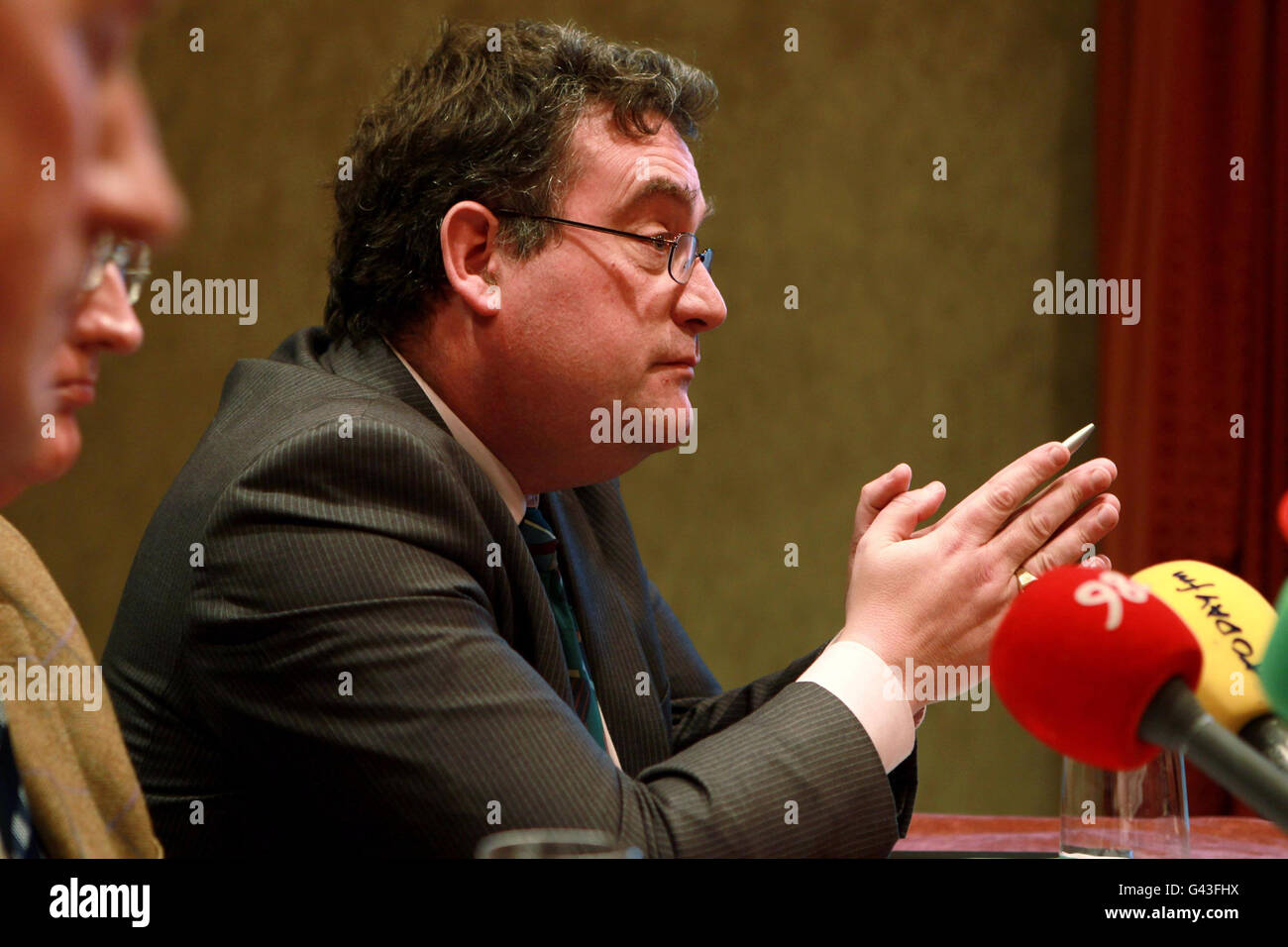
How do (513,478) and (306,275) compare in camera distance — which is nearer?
(513,478)

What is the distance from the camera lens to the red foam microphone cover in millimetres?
487

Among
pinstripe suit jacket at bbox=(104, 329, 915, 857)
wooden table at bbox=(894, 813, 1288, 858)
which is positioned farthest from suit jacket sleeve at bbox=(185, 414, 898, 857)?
wooden table at bbox=(894, 813, 1288, 858)

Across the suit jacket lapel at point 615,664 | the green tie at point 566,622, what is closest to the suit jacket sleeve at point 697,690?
the suit jacket lapel at point 615,664

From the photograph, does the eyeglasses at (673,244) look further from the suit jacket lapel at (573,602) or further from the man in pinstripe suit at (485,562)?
the suit jacket lapel at (573,602)

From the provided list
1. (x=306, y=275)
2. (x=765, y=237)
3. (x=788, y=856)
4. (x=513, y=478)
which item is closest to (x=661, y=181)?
(x=513, y=478)

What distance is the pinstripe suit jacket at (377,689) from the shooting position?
2.97 ft

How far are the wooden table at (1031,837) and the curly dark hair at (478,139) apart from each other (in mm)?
762

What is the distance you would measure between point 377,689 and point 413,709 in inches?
1.2

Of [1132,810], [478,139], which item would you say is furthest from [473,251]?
[1132,810]

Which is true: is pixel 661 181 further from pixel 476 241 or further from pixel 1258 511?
pixel 1258 511

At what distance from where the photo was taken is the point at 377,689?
91 centimetres

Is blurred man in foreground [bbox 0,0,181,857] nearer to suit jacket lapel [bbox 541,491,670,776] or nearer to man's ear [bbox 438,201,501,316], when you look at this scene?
man's ear [bbox 438,201,501,316]

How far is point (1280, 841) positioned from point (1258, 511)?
1.33 metres

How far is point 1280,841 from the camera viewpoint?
129 cm
